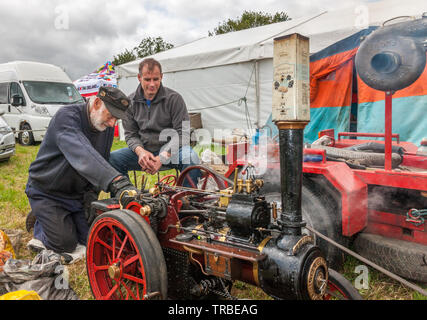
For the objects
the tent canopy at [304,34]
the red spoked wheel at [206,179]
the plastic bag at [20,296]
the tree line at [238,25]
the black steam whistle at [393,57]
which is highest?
the tree line at [238,25]

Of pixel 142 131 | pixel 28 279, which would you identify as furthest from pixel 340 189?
pixel 142 131

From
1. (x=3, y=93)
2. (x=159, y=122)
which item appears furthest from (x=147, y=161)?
(x=3, y=93)

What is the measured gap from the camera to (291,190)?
1.41 meters

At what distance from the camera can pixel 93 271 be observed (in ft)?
6.70

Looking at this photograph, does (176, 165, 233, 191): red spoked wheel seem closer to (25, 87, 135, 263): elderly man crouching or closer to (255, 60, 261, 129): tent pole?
(25, 87, 135, 263): elderly man crouching

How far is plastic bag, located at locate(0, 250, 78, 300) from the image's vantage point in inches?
85.7

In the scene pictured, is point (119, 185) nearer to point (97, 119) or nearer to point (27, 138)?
point (97, 119)

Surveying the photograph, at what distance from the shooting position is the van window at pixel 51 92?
32.7 ft

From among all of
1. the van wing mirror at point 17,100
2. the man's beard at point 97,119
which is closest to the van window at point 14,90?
the van wing mirror at point 17,100

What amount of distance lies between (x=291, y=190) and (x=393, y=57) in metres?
1.24

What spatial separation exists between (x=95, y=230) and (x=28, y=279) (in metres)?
0.67

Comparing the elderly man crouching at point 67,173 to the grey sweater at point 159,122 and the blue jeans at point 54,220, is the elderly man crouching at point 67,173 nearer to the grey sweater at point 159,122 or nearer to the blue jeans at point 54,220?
the blue jeans at point 54,220

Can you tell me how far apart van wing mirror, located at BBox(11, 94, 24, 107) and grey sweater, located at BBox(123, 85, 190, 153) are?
7.60 metres

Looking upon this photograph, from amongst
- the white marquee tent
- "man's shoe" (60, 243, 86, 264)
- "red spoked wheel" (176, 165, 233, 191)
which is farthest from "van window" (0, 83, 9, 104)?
"red spoked wheel" (176, 165, 233, 191)
